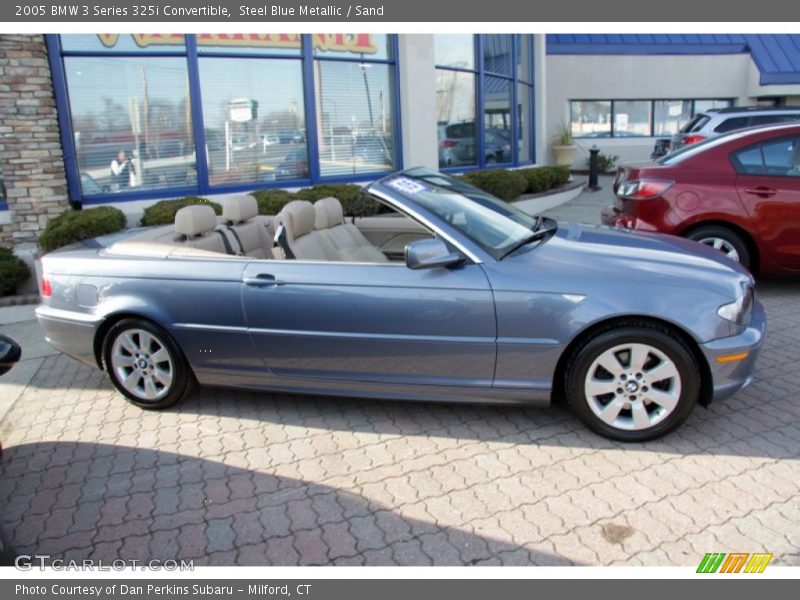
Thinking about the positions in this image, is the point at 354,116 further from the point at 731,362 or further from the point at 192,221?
the point at 731,362

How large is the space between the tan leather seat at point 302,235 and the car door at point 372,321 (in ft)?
0.93

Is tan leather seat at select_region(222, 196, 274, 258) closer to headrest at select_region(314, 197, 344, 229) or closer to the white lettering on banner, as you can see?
headrest at select_region(314, 197, 344, 229)

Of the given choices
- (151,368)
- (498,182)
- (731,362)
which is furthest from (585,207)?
(151,368)

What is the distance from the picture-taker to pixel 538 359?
3707 millimetres

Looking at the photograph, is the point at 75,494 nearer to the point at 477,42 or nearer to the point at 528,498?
the point at 528,498

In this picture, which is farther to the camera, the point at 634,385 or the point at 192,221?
the point at 192,221

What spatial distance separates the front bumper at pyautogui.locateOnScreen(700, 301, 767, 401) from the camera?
11.7ft

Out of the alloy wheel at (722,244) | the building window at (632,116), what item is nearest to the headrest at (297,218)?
the alloy wheel at (722,244)

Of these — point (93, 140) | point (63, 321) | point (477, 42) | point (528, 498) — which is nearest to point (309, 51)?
point (93, 140)

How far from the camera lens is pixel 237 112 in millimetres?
9695

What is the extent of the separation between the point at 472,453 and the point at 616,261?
4.46 ft

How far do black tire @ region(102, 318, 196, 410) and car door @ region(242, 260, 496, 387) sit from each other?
644mm

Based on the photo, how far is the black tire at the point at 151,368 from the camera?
434 centimetres

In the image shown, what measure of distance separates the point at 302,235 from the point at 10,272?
14.7 feet
